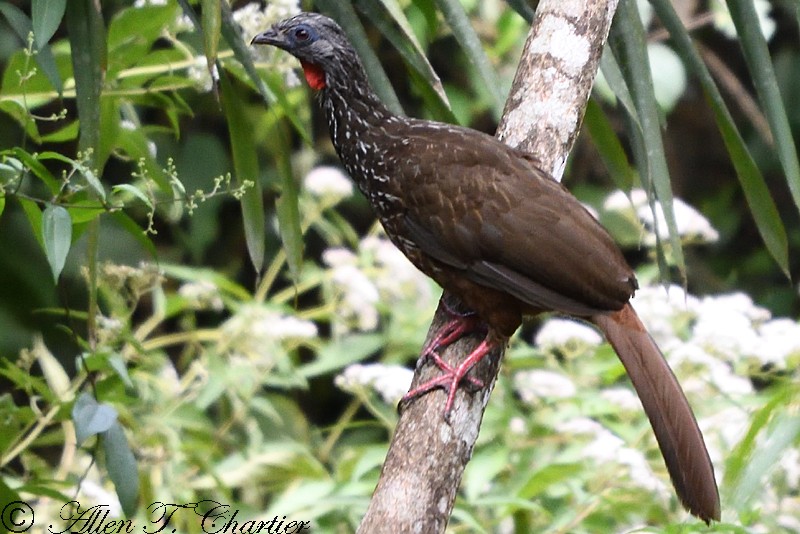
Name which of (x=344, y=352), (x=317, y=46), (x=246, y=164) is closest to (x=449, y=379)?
(x=246, y=164)

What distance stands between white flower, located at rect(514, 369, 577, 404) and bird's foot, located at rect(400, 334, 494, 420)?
81 cm

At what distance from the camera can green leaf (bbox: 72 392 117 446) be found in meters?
1.74

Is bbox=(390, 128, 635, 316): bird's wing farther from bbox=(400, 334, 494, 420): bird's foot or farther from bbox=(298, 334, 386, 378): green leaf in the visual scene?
bbox=(298, 334, 386, 378): green leaf

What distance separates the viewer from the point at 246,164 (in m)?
2.11

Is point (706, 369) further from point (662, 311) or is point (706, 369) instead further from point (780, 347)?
point (662, 311)

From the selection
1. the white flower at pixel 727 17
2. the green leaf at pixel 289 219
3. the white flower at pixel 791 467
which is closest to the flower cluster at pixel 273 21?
the green leaf at pixel 289 219

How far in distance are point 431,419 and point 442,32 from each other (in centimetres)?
260

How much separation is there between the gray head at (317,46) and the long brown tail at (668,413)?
0.77 metres

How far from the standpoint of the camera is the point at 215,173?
4203mm

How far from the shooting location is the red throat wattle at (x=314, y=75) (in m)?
2.45

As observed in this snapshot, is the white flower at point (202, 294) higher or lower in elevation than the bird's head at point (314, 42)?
lower

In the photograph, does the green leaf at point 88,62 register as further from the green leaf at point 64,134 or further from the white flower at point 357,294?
the white flower at point 357,294

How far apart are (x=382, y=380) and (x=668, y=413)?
863mm

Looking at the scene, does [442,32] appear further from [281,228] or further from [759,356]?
[281,228]
